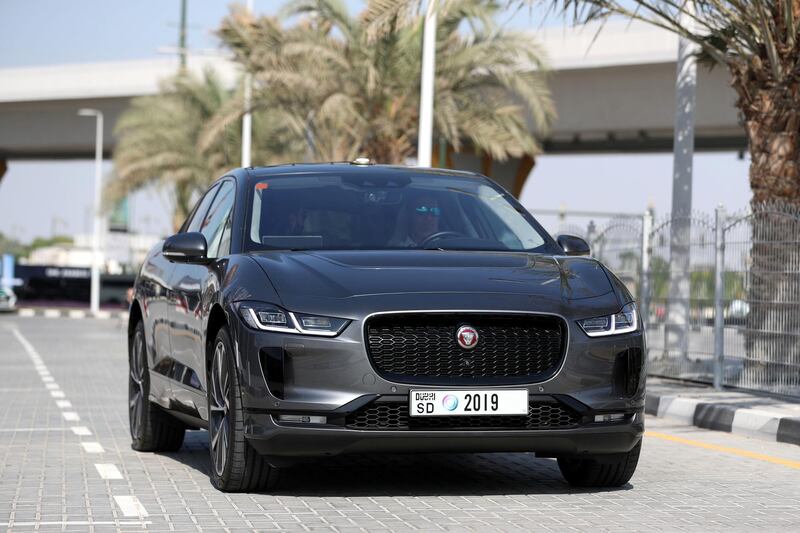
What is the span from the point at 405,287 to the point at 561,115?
1324 inches

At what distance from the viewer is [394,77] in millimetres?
29484

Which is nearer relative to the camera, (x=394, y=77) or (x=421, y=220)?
(x=421, y=220)

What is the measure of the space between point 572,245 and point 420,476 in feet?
4.91

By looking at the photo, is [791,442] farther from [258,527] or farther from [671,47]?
[671,47]

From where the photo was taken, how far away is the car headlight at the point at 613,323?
7340 millimetres

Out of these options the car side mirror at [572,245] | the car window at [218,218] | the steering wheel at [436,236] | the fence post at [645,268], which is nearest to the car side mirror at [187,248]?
the car window at [218,218]

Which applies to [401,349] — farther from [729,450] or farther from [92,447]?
[729,450]

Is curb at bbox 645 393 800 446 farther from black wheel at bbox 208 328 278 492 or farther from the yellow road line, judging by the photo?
black wheel at bbox 208 328 278 492

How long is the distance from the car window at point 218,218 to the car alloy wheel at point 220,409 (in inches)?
29.9

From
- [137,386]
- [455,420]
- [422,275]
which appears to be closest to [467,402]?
[455,420]

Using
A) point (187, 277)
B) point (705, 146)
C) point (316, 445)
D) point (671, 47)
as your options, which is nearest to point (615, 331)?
point (316, 445)

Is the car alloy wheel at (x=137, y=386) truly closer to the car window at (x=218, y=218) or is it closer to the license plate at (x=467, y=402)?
the car window at (x=218, y=218)

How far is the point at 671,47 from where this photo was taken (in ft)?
117

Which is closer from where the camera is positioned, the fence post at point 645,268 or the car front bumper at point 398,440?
the car front bumper at point 398,440
